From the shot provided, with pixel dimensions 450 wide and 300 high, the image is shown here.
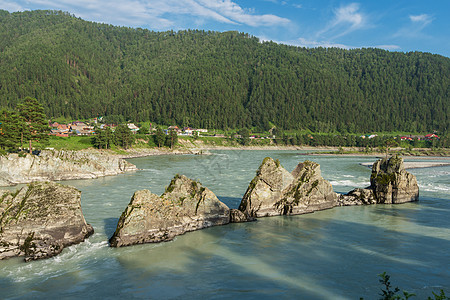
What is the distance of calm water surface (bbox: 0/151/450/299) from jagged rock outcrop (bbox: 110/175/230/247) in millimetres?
825

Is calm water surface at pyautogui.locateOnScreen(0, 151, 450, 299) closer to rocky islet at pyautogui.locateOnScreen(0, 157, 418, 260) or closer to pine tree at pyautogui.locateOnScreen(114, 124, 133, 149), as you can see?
rocky islet at pyautogui.locateOnScreen(0, 157, 418, 260)

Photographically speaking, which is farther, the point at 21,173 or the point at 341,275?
the point at 21,173

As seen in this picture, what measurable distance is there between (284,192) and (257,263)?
14.4 meters

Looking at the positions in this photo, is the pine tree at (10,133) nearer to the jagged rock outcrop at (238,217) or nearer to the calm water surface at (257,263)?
the calm water surface at (257,263)

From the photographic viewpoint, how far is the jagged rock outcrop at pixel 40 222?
20.2 m

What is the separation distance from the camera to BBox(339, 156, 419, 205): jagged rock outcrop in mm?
38306

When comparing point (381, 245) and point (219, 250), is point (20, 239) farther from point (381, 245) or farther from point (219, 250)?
point (381, 245)

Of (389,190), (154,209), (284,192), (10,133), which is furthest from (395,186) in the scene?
(10,133)

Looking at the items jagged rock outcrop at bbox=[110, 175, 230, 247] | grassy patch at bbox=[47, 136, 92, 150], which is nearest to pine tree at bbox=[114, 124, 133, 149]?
grassy patch at bbox=[47, 136, 92, 150]

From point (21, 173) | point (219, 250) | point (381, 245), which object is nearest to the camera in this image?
point (219, 250)

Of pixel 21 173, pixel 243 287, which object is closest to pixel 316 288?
pixel 243 287

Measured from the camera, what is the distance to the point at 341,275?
60.2 ft

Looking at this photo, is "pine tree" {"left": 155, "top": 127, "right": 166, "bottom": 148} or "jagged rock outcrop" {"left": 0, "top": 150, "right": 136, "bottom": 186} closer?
"jagged rock outcrop" {"left": 0, "top": 150, "right": 136, "bottom": 186}

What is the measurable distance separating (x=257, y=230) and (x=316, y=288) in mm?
10306
